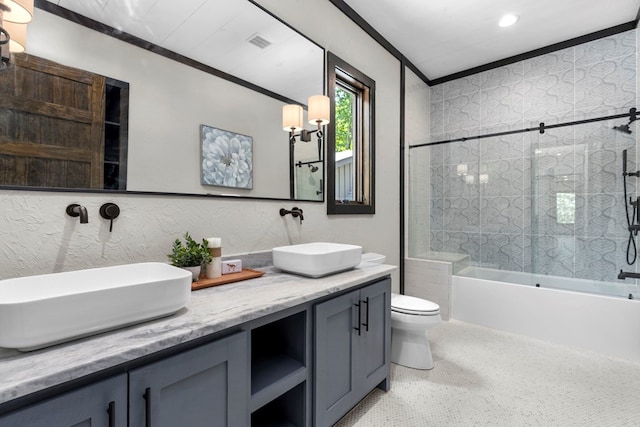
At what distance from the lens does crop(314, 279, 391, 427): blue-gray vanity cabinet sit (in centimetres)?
132

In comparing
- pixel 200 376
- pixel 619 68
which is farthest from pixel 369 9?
pixel 200 376

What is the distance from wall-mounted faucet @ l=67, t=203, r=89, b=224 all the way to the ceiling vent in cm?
121

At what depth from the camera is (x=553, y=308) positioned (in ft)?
8.32

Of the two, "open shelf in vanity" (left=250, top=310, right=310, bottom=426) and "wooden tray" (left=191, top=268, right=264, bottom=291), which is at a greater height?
"wooden tray" (left=191, top=268, right=264, bottom=291)

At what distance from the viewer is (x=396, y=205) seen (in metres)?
3.09

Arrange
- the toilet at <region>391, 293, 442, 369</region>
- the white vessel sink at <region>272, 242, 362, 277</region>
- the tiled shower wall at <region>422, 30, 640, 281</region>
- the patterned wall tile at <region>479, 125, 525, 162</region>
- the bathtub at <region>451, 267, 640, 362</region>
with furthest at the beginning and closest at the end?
the patterned wall tile at <region>479, 125, 525, 162</region> → the tiled shower wall at <region>422, 30, 640, 281</region> → the bathtub at <region>451, 267, 640, 362</region> → the toilet at <region>391, 293, 442, 369</region> → the white vessel sink at <region>272, 242, 362, 277</region>

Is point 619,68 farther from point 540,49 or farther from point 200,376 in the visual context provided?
point 200,376

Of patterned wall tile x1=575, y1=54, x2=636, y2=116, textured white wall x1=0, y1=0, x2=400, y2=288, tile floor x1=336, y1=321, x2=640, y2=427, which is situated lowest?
tile floor x1=336, y1=321, x2=640, y2=427

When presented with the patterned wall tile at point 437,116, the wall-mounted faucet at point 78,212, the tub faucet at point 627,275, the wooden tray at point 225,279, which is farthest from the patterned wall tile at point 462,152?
the wall-mounted faucet at point 78,212

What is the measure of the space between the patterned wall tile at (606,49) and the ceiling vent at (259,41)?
302 centimetres

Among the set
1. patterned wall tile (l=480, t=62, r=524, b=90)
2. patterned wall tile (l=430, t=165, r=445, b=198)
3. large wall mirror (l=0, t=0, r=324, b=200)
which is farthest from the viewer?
patterned wall tile (l=430, t=165, r=445, b=198)

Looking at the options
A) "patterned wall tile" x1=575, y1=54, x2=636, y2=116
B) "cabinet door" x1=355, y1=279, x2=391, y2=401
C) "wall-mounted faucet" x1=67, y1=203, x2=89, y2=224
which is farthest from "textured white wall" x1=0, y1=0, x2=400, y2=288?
"patterned wall tile" x1=575, y1=54, x2=636, y2=116

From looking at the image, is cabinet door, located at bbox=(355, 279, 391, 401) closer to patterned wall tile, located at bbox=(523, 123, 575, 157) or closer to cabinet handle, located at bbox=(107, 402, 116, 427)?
cabinet handle, located at bbox=(107, 402, 116, 427)

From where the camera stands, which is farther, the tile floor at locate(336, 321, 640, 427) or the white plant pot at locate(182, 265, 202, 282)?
the tile floor at locate(336, 321, 640, 427)
